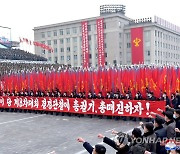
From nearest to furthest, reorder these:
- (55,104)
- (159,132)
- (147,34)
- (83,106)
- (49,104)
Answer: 1. (159,132)
2. (83,106)
3. (55,104)
4. (49,104)
5. (147,34)

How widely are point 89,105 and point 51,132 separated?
3.44 metres

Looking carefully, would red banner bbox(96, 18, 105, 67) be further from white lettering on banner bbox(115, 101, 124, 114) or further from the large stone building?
white lettering on banner bbox(115, 101, 124, 114)

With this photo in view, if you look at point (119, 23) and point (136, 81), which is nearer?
point (136, 81)

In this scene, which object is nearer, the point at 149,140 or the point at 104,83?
the point at 149,140

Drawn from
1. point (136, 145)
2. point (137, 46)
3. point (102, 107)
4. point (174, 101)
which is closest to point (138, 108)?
point (174, 101)

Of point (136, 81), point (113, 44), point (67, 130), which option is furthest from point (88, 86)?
point (113, 44)

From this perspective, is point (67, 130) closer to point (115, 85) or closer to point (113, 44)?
point (115, 85)

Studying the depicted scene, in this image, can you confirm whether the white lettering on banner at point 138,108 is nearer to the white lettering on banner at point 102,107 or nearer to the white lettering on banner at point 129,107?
the white lettering on banner at point 129,107

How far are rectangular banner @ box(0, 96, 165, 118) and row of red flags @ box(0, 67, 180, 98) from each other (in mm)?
530

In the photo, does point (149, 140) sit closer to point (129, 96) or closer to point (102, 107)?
point (129, 96)

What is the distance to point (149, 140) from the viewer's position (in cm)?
427

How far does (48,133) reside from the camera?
35.3 feet

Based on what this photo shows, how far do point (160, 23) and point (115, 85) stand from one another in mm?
37579

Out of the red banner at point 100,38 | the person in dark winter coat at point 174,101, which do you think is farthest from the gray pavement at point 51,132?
the red banner at point 100,38
